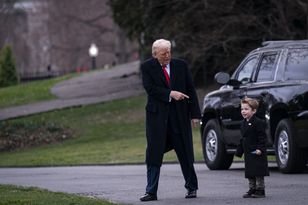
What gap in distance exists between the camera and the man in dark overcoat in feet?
42.2

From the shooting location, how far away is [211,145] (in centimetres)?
1872

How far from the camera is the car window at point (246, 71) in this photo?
694 inches

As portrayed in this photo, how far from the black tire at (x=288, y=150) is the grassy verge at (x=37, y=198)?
4.33 meters

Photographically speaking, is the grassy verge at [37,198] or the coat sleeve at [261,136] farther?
the coat sleeve at [261,136]

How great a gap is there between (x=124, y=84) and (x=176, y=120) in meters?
30.7

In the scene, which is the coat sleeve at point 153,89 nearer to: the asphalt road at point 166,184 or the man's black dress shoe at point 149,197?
the man's black dress shoe at point 149,197

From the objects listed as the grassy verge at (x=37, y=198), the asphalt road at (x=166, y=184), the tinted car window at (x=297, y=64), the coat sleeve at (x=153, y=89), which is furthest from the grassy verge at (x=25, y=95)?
the coat sleeve at (x=153, y=89)

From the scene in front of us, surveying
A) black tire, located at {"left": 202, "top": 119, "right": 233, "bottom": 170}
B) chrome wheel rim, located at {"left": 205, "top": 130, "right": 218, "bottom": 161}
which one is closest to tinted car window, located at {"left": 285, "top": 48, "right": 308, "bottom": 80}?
black tire, located at {"left": 202, "top": 119, "right": 233, "bottom": 170}

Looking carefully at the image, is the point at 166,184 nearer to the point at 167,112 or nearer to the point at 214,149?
the point at 167,112

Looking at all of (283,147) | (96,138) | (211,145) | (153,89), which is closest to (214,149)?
(211,145)

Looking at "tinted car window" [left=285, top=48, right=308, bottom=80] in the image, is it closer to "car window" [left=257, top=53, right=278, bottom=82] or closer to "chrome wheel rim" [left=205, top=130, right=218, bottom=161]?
"car window" [left=257, top=53, right=278, bottom=82]

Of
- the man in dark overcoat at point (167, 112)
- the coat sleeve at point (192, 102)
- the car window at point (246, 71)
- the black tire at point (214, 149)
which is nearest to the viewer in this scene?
the man in dark overcoat at point (167, 112)

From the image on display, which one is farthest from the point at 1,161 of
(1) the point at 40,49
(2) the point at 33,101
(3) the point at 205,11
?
(1) the point at 40,49

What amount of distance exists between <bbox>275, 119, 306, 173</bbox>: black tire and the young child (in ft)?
10.1
